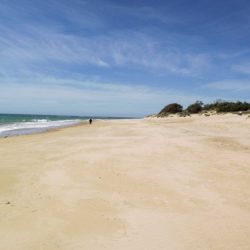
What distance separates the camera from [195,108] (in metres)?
52.2

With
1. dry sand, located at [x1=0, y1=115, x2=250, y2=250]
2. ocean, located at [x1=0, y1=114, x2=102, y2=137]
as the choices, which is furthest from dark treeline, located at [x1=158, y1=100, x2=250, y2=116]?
dry sand, located at [x1=0, y1=115, x2=250, y2=250]

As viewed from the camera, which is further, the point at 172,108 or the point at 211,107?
the point at 172,108

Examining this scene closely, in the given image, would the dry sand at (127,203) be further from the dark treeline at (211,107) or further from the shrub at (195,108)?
the shrub at (195,108)

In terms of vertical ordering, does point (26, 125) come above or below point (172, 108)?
below

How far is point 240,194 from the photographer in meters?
6.09

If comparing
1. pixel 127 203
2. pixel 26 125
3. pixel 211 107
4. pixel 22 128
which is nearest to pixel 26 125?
pixel 26 125

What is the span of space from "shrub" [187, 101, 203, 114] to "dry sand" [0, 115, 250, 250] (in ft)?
139

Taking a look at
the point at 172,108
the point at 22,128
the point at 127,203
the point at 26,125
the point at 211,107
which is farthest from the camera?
the point at 172,108

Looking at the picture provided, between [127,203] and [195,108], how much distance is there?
48.5 metres

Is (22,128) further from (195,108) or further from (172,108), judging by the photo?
(172,108)

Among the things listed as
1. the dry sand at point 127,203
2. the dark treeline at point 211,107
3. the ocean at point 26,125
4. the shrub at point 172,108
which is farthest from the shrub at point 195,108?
the dry sand at point 127,203

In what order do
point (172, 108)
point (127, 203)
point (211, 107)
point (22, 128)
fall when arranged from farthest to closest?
point (172, 108) < point (211, 107) < point (22, 128) < point (127, 203)

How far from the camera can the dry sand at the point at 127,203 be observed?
13.9ft

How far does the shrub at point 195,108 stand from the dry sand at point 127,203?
139 ft
